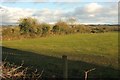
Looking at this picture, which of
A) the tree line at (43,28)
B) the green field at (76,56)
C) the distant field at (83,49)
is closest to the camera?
the green field at (76,56)

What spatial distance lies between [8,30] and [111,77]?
72.3 ft

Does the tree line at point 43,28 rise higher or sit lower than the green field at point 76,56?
higher

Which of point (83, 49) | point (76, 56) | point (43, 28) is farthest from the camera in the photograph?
point (43, 28)

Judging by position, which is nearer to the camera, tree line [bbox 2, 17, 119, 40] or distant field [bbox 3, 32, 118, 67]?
distant field [bbox 3, 32, 118, 67]

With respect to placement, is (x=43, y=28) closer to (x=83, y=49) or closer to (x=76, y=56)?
(x=83, y=49)

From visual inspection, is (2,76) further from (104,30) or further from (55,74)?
(104,30)

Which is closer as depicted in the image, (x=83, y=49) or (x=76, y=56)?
(x=76, y=56)

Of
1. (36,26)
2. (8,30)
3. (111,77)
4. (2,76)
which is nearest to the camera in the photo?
(2,76)

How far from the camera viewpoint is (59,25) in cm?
3438

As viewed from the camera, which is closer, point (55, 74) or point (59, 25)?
point (55, 74)

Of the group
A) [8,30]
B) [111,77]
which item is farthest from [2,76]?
[8,30]

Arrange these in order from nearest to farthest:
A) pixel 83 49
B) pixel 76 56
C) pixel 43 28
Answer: pixel 76 56
pixel 83 49
pixel 43 28

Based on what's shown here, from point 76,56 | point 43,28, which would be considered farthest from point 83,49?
point 43,28

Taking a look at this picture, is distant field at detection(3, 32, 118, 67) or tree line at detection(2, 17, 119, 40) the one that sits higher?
tree line at detection(2, 17, 119, 40)
